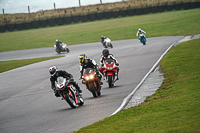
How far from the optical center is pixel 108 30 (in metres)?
54.7

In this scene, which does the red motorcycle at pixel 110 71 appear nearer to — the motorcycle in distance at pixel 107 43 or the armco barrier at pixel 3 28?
the motorcycle in distance at pixel 107 43

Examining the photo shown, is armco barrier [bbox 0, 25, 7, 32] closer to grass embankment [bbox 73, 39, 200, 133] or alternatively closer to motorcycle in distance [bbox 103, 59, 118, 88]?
motorcycle in distance [bbox 103, 59, 118, 88]

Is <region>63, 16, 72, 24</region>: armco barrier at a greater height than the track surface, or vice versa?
the track surface

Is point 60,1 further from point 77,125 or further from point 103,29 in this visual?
point 77,125

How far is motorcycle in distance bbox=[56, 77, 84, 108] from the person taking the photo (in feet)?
39.9

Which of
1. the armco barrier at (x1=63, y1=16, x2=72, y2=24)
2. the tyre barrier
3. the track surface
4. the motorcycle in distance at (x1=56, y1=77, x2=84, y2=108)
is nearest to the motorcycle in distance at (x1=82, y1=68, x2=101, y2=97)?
the track surface

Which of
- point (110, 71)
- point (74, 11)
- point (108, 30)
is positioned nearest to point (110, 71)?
point (110, 71)

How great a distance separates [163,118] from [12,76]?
55.0ft

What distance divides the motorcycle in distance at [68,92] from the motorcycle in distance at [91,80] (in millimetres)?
951

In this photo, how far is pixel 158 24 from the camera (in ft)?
177

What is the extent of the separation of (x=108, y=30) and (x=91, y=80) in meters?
41.4

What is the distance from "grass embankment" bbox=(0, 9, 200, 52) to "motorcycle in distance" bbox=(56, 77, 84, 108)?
33.1 m

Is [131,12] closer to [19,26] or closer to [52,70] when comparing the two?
[19,26]

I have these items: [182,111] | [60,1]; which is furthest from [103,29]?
[182,111]
